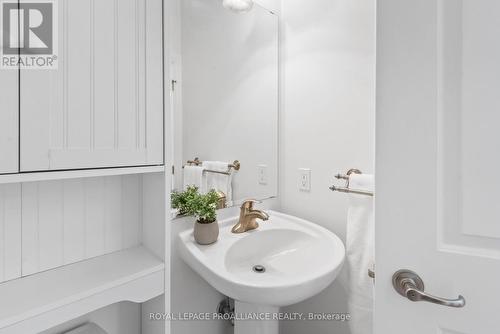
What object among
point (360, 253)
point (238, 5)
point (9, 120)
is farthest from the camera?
point (238, 5)

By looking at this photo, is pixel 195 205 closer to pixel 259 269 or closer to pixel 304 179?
pixel 259 269

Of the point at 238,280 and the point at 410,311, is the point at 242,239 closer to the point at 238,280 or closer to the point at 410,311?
the point at 238,280

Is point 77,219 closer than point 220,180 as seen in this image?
Yes

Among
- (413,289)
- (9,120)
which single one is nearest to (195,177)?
(9,120)

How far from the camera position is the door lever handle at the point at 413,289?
0.59m

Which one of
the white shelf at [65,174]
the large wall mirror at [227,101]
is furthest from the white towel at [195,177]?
the white shelf at [65,174]

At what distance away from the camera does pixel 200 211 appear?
3.71 ft

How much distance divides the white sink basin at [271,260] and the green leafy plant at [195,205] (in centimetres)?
11

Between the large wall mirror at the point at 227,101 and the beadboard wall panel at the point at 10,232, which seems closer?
the beadboard wall panel at the point at 10,232

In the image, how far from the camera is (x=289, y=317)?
63.7 inches

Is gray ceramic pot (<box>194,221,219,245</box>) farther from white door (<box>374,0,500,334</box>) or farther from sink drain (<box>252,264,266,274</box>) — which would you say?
white door (<box>374,0,500,334</box>)

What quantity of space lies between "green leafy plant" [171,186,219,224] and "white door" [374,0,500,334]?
0.68 metres

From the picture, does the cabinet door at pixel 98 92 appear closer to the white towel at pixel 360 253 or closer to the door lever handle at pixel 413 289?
the door lever handle at pixel 413 289

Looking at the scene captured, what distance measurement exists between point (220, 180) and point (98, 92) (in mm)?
746
